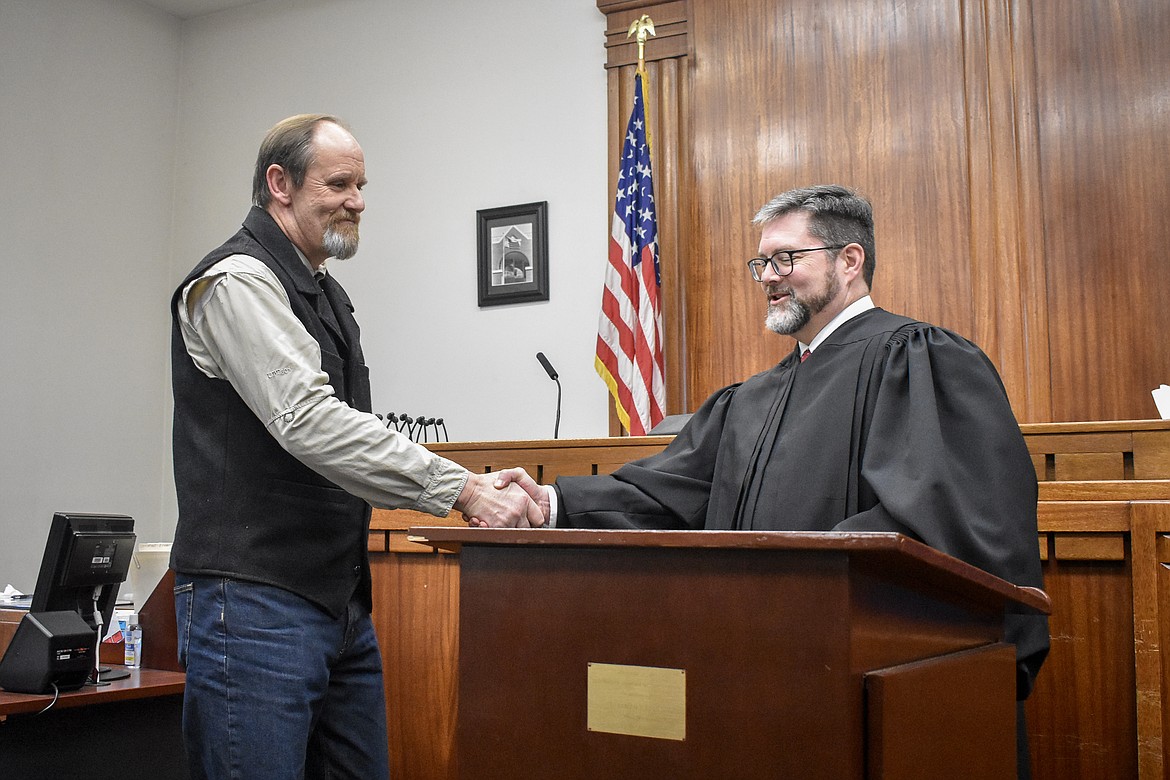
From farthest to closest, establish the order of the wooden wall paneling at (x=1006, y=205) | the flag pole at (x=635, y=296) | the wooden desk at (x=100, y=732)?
1. the flag pole at (x=635, y=296)
2. the wooden wall paneling at (x=1006, y=205)
3. the wooden desk at (x=100, y=732)

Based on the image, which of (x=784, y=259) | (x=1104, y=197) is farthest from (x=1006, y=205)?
(x=784, y=259)

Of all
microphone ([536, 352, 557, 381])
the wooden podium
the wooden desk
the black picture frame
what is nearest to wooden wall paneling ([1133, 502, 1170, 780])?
the wooden podium

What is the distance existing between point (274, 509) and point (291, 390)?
23 centimetres

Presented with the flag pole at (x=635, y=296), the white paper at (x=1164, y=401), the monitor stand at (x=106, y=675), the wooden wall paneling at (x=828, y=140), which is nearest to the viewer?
the monitor stand at (x=106, y=675)

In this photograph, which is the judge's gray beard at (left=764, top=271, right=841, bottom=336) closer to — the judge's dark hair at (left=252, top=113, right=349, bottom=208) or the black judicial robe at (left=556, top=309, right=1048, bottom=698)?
the black judicial robe at (left=556, top=309, right=1048, bottom=698)

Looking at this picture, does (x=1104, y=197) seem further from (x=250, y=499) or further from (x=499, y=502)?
(x=250, y=499)

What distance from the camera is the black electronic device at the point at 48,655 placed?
2.89 metres

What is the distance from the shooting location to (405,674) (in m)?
3.50

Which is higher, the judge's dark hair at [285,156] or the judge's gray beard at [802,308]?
the judge's dark hair at [285,156]

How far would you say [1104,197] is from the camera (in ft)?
14.7

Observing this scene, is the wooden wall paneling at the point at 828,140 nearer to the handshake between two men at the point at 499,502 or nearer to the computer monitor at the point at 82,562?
the computer monitor at the point at 82,562

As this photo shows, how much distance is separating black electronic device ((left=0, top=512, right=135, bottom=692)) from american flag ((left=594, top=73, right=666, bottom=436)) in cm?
232

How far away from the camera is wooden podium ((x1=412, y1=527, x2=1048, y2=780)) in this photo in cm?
125

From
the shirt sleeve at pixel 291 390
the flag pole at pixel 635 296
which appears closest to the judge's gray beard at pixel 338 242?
the shirt sleeve at pixel 291 390
